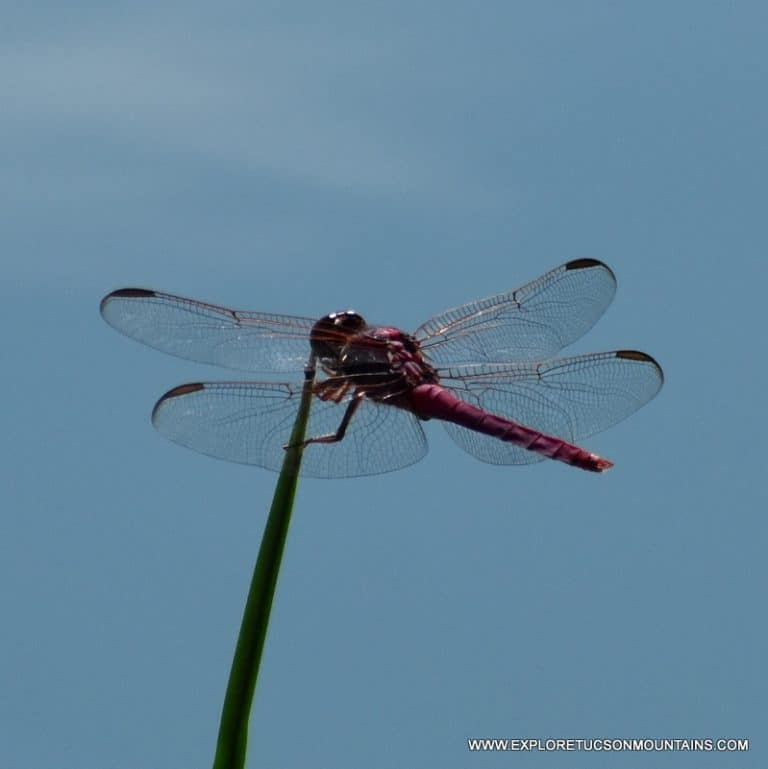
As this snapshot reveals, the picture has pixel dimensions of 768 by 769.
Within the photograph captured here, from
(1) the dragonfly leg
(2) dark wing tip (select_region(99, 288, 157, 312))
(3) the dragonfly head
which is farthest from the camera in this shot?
(3) the dragonfly head

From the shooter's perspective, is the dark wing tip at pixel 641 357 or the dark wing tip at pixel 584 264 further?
the dark wing tip at pixel 584 264

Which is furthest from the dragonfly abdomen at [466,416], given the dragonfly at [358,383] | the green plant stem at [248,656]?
the green plant stem at [248,656]

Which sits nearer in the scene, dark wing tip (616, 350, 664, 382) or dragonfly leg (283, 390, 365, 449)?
dragonfly leg (283, 390, 365, 449)

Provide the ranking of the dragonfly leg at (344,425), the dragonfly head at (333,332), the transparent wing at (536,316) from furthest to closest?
1. the transparent wing at (536,316)
2. the dragonfly head at (333,332)
3. the dragonfly leg at (344,425)

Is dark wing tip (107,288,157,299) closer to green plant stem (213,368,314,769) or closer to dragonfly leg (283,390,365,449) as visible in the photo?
dragonfly leg (283,390,365,449)

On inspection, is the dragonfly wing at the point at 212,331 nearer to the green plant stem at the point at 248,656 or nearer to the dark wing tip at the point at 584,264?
the dark wing tip at the point at 584,264

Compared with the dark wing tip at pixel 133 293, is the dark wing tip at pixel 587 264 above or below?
above

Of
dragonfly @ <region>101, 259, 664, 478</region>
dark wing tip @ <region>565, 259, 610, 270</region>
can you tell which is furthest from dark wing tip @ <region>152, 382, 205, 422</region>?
dark wing tip @ <region>565, 259, 610, 270</region>
